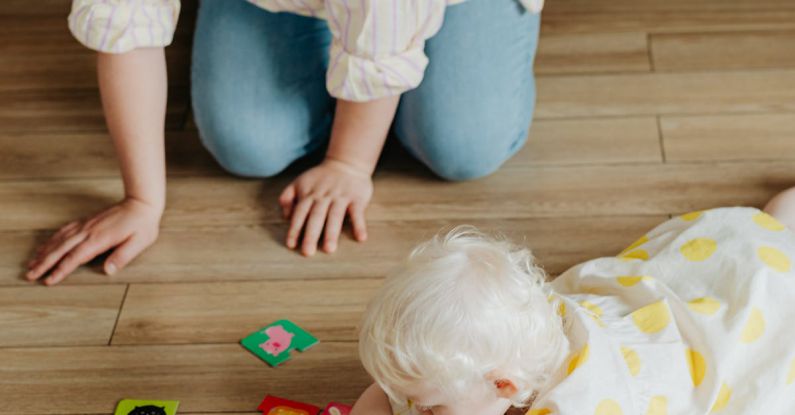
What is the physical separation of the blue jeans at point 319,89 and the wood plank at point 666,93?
0.55 feet

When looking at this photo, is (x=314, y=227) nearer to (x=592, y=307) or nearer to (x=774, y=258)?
(x=592, y=307)

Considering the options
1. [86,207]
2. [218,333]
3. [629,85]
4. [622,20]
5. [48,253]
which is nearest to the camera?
[218,333]

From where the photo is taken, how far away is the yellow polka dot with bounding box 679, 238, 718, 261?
1.19 meters

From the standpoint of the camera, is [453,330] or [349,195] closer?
[453,330]

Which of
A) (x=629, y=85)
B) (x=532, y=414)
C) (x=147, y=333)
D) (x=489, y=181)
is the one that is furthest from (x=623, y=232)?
(x=147, y=333)

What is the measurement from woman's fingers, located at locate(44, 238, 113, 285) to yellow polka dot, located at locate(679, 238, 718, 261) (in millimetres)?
765

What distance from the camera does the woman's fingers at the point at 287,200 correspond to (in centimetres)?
154

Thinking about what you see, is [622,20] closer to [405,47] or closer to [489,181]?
[489,181]

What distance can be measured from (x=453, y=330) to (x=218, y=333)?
0.51m

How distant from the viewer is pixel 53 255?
147 cm

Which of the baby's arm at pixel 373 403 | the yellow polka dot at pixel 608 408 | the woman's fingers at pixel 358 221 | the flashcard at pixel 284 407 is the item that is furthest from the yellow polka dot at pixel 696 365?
the woman's fingers at pixel 358 221

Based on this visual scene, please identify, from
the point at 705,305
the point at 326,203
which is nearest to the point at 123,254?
the point at 326,203

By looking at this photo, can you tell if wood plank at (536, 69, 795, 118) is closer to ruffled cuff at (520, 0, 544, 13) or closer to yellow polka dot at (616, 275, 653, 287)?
ruffled cuff at (520, 0, 544, 13)

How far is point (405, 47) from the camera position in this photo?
4.55ft
